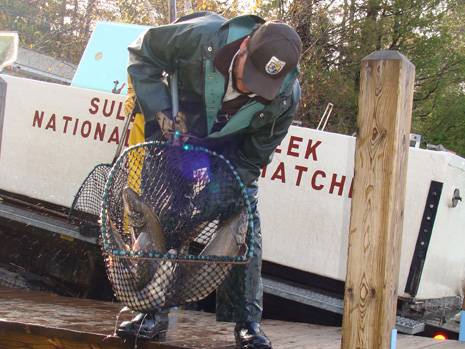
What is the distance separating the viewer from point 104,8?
2727 centimetres

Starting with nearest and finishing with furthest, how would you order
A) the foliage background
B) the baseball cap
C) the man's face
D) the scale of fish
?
the scale of fish < the baseball cap < the man's face < the foliage background

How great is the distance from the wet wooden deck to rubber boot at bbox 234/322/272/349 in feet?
0.34

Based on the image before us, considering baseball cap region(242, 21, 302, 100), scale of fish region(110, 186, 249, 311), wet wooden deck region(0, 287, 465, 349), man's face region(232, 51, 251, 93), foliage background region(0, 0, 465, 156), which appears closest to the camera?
scale of fish region(110, 186, 249, 311)

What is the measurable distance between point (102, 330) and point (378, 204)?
5.39 ft

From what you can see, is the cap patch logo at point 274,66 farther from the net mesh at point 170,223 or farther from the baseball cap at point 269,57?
the net mesh at point 170,223

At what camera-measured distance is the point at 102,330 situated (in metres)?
3.06

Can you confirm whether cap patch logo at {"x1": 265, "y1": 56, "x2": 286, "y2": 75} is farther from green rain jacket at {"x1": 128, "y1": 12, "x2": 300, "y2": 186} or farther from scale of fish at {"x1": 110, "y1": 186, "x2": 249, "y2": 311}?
scale of fish at {"x1": 110, "y1": 186, "x2": 249, "y2": 311}

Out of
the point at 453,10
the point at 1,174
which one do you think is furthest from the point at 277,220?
the point at 453,10

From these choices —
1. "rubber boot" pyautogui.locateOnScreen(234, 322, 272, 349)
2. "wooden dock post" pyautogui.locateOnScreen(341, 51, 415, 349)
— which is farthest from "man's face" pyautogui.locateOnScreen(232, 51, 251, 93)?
"rubber boot" pyautogui.locateOnScreen(234, 322, 272, 349)

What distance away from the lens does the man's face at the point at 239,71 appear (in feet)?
9.38

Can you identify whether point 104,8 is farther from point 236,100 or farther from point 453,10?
point 236,100

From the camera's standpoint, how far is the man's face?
2.86 m

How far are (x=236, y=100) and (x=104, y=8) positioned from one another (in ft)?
86.0

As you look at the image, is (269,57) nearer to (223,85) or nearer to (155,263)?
(223,85)
